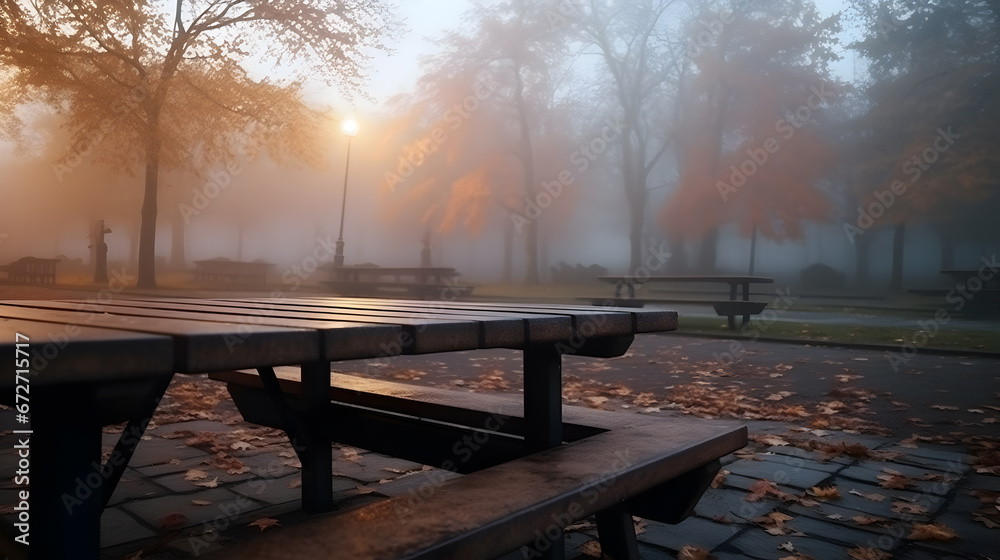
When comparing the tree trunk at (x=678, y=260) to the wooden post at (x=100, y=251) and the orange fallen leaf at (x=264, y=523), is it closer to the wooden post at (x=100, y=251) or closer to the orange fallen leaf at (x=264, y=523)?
the wooden post at (x=100, y=251)

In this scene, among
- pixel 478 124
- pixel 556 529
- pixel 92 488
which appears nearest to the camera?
pixel 92 488

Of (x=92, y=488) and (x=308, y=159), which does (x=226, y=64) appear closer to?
(x=308, y=159)

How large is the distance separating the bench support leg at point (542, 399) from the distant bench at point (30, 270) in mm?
26122

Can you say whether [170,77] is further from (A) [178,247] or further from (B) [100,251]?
(A) [178,247]

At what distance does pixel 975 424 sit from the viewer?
4.43m

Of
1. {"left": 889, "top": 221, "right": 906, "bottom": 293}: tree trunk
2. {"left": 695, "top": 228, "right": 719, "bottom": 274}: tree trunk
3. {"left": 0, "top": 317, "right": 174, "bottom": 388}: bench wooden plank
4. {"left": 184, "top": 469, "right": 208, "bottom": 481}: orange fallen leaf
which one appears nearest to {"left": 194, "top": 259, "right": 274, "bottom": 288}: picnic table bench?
{"left": 695, "top": 228, "right": 719, "bottom": 274}: tree trunk

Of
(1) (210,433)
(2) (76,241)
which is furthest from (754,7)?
(2) (76,241)

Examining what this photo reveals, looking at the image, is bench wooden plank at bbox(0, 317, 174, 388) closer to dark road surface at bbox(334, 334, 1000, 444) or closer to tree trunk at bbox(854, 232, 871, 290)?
dark road surface at bbox(334, 334, 1000, 444)

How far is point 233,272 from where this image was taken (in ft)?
86.0

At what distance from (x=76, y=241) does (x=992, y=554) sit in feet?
168

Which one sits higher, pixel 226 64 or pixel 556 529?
pixel 226 64

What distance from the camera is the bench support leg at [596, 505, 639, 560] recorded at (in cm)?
198

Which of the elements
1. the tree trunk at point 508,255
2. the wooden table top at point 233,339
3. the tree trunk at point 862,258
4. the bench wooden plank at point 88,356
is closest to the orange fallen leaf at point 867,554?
the wooden table top at point 233,339

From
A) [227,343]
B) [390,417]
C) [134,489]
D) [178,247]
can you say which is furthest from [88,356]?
[178,247]
